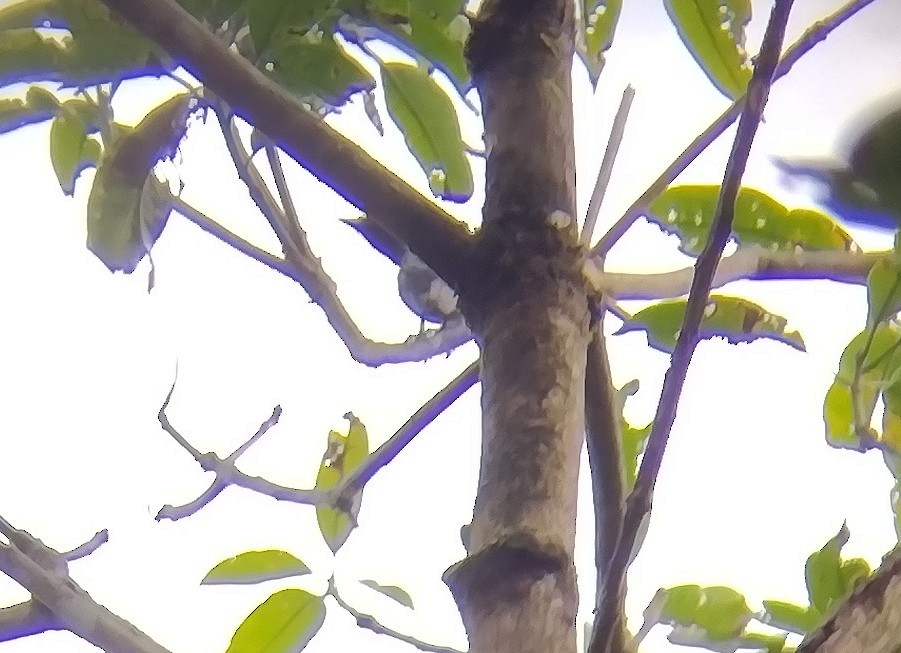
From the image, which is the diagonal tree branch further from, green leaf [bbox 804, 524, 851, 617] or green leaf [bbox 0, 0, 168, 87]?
green leaf [bbox 804, 524, 851, 617]

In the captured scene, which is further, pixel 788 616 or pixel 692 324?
pixel 788 616

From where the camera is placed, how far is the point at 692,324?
19cm

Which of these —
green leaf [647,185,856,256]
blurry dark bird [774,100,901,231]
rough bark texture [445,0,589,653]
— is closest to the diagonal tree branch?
rough bark texture [445,0,589,653]

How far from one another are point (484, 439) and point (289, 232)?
0.73 ft

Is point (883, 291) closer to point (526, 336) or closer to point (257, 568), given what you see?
point (526, 336)

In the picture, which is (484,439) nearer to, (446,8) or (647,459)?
(647,459)

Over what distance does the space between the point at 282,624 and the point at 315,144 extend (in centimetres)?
25

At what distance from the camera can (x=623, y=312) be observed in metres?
0.41

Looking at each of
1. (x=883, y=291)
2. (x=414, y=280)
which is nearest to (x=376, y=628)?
(x=414, y=280)

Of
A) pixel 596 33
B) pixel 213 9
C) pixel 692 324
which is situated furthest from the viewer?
pixel 596 33

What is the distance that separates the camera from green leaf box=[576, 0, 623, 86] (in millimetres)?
422

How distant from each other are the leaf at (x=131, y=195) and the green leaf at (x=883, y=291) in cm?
30

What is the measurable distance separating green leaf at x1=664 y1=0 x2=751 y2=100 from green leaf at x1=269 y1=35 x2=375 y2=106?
15 cm

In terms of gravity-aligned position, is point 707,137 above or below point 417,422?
above
